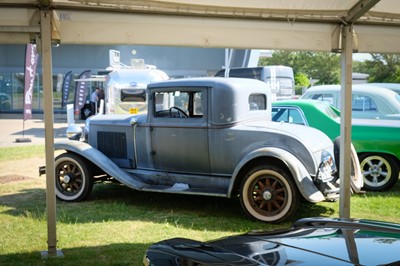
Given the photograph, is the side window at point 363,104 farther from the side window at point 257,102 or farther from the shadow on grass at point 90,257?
the shadow on grass at point 90,257

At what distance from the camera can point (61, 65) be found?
32.6m

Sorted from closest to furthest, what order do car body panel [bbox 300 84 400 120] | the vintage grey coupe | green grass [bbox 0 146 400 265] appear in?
green grass [bbox 0 146 400 265]
the vintage grey coupe
car body panel [bbox 300 84 400 120]

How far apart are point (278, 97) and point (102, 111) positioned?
25.8 feet

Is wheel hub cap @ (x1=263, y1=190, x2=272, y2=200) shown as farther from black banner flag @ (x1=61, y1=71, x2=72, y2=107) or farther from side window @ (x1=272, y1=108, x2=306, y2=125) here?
black banner flag @ (x1=61, y1=71, x2=72, y2=107)

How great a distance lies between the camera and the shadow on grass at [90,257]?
16.0ft

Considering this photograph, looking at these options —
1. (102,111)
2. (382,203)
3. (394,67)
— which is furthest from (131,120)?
(394,67)

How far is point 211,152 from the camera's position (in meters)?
7.00

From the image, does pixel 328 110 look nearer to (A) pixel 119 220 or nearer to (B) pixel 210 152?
(B) pixel 210 152

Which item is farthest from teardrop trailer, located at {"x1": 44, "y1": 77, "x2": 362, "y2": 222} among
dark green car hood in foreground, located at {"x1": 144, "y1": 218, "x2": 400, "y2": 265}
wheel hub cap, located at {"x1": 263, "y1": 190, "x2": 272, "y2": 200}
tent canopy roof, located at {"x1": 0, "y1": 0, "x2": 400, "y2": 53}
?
dark green car hood in foreground, located at {"x1": 144, "y1": 218, "x2": 400, "y2": 265}

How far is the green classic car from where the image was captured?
8594mm

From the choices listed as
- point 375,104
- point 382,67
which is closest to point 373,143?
point 375,104

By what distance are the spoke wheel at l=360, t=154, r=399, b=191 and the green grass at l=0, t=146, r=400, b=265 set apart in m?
0.27

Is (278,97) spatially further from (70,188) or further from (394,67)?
(394,67)

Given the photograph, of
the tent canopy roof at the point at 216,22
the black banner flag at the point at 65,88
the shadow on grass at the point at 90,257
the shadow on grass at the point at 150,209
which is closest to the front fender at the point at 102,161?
the shadow on grass at the point at 150,209
